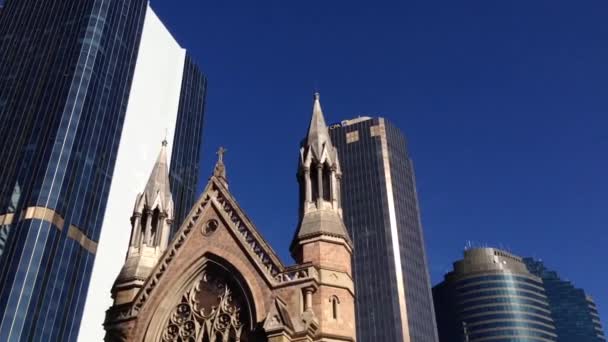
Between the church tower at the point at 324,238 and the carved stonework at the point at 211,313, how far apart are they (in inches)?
116

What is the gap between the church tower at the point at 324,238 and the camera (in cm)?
2273

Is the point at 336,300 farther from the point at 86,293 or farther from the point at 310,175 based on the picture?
the point at 86,293

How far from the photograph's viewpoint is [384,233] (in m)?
117

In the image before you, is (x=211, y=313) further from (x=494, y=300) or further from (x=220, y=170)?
(x=494, y=300)

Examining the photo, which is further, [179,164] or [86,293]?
[179,164]

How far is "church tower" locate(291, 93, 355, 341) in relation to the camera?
22.7 metres

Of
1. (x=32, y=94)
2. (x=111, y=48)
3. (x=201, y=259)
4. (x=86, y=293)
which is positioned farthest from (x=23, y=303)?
(x=201, y=259)

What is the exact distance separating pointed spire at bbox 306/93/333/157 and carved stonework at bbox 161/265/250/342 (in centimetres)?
693

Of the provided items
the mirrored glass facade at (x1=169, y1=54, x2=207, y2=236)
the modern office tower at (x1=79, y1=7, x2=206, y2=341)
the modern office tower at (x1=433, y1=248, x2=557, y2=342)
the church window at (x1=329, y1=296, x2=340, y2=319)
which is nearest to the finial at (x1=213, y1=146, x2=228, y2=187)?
the church window at (x1=329, y1=296, x2=340, y2=319)

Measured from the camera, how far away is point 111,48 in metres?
84.3

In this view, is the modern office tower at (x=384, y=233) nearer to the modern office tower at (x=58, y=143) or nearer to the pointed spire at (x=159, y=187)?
the modern office tower at (x=58, y=143)

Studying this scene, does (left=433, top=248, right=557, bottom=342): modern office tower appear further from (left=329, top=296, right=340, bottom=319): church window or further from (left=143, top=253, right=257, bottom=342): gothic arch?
(left=329, top=296, right=340, bottom=319): church window

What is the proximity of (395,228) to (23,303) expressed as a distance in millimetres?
72636

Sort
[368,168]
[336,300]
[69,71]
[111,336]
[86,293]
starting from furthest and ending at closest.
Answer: [368,168], [69,71], [86,293], [111,336], [336,300]
